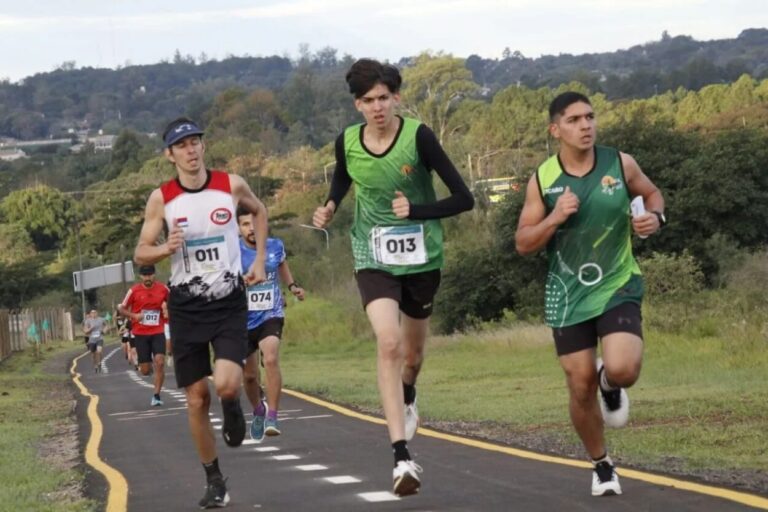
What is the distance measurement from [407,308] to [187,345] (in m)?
1.36

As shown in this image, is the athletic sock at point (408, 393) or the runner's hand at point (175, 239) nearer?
the runner's hand at point (175, 239)

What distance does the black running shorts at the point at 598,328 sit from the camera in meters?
8.51

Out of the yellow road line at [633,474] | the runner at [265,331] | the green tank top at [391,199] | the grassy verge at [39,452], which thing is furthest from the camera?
the runner at [265,331]

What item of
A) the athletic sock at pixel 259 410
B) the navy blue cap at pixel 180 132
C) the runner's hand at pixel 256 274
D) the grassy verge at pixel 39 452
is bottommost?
the grassy verge at pixel 39 452

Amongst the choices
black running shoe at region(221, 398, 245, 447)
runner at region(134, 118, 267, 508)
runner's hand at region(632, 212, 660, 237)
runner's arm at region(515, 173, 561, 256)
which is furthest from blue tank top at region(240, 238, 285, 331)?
runner's hand at region(632, 212, 660, 237)

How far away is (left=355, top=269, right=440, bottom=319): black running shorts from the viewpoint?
9555 mm

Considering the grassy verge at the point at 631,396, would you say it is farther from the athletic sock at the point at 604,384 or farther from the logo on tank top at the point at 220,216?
the logo on tank top at the point at 220,216

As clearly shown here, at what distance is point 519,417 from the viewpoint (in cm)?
1584

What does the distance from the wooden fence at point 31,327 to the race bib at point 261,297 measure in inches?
1640

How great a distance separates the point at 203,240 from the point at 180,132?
66 cm

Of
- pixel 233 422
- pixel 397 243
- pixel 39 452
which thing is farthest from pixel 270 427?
pixel 397 243

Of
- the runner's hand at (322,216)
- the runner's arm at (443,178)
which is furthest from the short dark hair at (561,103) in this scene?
the runner's hand at (322,216)

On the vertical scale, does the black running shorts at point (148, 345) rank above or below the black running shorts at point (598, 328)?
below

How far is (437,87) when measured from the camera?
11262 cm
